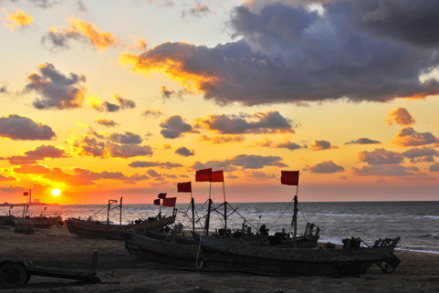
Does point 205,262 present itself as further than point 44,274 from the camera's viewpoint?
Yes

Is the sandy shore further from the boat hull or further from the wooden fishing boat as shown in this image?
the boat hull

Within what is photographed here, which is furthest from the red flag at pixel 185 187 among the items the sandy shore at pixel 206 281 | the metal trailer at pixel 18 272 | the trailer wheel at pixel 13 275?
the trailer wheel at pixel 13 275

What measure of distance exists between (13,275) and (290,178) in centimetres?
1433

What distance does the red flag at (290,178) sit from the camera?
21.0 m

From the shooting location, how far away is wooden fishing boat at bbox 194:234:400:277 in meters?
20.8

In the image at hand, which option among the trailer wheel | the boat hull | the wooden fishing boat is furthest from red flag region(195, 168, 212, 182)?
the boat hull

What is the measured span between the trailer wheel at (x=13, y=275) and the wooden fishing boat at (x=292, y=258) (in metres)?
9.59

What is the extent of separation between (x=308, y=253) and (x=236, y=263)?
4160 millimetres

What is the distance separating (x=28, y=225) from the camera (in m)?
46.1

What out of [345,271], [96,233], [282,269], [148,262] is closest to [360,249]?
[345,271]

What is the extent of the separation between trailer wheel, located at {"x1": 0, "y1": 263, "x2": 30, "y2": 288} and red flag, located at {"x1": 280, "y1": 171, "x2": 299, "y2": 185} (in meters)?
13.4

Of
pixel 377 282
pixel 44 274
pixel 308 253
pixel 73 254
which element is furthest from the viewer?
pixel 73 254

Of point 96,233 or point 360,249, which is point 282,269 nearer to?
point 360,249

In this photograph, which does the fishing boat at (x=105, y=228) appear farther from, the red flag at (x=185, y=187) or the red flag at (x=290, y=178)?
the red flag at (x=290, y=178)
